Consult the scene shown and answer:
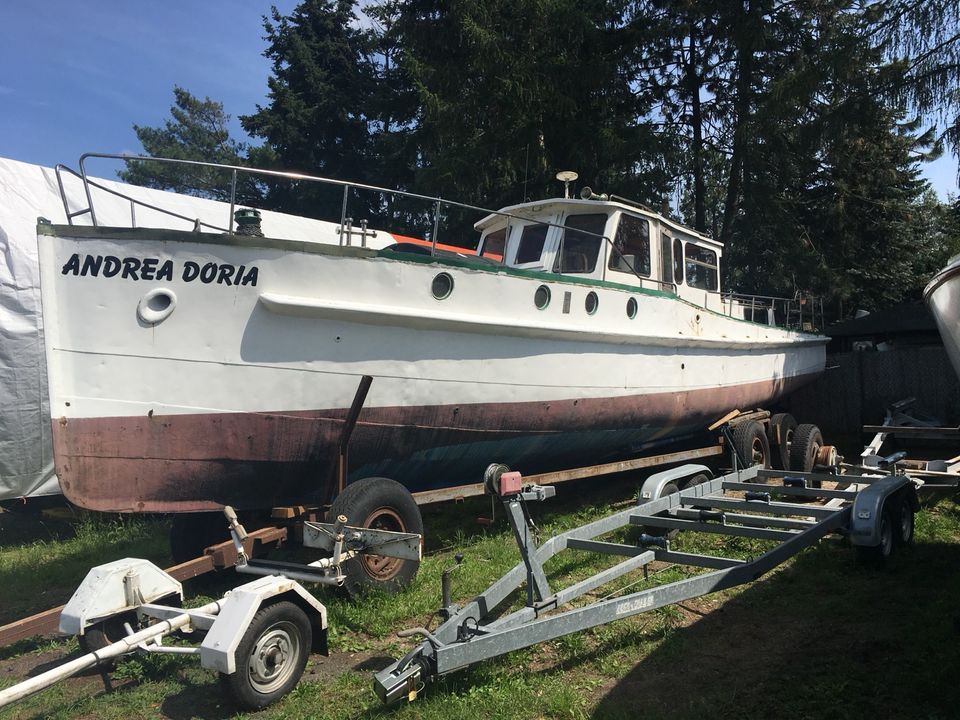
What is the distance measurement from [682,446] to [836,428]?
3.60 meters

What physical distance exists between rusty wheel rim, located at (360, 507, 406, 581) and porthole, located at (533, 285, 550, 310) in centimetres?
232

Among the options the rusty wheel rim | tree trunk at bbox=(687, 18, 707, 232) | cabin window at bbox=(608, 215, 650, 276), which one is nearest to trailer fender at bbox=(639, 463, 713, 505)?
the rusty wheel rim

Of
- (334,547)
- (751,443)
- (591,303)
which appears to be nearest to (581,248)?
(591,303)

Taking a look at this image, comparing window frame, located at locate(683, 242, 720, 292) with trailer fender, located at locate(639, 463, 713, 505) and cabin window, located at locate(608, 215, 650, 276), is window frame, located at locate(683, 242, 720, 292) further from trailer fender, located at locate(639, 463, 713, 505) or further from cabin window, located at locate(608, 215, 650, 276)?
trailer fender, located at locate(639, 463, 713, 505)

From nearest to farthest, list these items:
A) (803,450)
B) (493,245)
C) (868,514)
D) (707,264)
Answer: (868,514), (803,450), (493,245), (707,264)

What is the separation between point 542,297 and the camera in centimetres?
619

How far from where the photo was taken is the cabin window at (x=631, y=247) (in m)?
7.30

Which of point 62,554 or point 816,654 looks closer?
point 816,654

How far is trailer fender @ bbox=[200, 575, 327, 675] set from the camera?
323cm

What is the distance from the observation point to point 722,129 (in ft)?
51.1

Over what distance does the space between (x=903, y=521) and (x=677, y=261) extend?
395 cm

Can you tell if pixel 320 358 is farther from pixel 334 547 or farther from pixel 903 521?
pixel 903 521

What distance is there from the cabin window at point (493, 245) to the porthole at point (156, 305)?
431 centimetres

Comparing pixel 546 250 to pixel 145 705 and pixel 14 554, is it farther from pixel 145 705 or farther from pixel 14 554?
pixel 14 554
